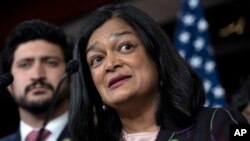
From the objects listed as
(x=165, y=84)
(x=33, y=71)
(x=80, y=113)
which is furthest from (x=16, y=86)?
(x=165, y=84)

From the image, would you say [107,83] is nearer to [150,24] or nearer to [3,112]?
[150,24]

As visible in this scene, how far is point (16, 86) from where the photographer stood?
3355mm

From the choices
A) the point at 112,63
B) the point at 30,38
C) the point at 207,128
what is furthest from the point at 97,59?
the point at 30,38

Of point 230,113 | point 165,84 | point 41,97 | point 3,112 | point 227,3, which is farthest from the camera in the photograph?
point 3,112

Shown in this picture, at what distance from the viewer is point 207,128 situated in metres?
2.02

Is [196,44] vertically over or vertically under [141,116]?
over

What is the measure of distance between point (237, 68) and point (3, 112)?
4131 millimetres

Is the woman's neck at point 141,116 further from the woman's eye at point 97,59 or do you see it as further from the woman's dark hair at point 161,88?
the woman's eye at point 97,59

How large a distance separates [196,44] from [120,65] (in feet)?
7.50

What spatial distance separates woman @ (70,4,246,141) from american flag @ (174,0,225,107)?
194cm

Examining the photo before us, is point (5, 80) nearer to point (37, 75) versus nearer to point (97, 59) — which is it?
point (97, 59)

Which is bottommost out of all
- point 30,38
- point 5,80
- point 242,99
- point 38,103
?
point 242,99

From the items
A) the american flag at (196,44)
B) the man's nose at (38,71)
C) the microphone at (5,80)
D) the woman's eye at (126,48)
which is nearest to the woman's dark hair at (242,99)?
the american flag at (196,44)

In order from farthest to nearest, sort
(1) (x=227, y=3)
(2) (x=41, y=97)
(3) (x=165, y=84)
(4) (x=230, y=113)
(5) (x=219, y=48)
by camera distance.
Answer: (5) (x=219, y=48)
(1) (x=227, y=3)
(2) (x=41, y=97)
(3) (x=165, y=84)
(4) (x=230, y=113)
